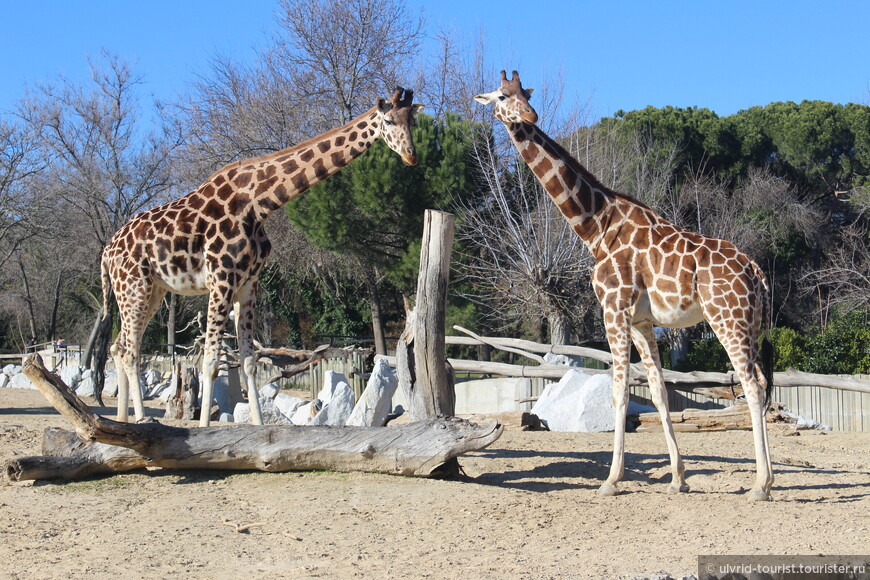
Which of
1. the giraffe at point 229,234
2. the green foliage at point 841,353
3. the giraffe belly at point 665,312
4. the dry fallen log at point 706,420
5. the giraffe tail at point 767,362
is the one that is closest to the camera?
the giraffe tail at point 767,362

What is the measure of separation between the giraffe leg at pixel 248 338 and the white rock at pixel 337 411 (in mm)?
2808

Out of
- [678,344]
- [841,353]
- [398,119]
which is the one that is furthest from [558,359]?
[398,119]

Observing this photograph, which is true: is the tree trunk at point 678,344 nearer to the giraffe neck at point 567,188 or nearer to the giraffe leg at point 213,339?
the giraffe neck at point 567,188

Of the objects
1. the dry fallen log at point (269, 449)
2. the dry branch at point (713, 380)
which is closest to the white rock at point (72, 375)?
the dry branch at point (713, 380)

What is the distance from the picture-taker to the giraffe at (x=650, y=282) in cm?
770

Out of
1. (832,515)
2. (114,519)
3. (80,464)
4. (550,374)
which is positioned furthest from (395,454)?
(550,374)

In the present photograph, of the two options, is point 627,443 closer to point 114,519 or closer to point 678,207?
point 114,519

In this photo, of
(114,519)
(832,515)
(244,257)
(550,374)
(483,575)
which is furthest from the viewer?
(550,374)

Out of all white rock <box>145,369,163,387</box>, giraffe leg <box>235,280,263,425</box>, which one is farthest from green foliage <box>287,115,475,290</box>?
giraffe leg <box>235,280,263,425</box>

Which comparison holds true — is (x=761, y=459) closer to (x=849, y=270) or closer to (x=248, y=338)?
(x=248, y=338)

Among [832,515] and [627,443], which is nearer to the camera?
[832,515]

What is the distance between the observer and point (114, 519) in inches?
256

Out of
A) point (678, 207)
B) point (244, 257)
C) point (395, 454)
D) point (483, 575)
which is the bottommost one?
point (483, 575)

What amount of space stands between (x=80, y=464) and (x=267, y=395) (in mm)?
9716
